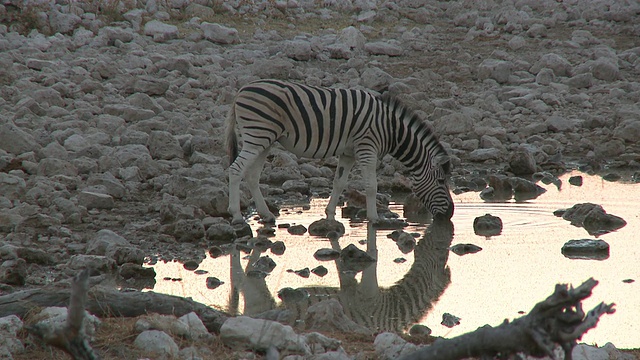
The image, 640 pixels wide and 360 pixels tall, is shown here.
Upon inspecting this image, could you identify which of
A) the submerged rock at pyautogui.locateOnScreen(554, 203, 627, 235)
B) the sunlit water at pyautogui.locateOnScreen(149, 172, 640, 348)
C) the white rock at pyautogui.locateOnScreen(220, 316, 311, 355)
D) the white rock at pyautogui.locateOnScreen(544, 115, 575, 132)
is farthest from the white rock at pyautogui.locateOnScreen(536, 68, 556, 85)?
the white rock at pyautogui.locateOnScreen(220, 316, 311, 355)

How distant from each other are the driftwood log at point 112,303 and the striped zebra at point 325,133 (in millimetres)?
3997

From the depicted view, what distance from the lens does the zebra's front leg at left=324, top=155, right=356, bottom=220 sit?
9.55 meters

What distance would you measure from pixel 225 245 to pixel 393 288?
6.38ft

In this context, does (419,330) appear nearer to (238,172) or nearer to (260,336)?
(260,336)

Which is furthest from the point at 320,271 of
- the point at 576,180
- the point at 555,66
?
the point at 555,66

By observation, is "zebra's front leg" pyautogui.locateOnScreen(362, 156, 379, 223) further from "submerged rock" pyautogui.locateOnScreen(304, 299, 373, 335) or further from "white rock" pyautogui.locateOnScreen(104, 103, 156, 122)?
"white rock" pyautogui.locateOnScreen(104, 103, 156, 122)

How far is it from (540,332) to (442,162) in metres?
7.05

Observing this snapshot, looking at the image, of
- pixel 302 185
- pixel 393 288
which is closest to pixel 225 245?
pixel 393 288

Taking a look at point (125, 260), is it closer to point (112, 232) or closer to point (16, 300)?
point (112, 232)

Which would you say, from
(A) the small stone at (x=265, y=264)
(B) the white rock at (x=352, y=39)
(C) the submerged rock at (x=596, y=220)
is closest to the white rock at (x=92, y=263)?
(A) the small stone at (x=265, y=264)

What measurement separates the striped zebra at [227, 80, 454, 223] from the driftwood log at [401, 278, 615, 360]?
6.07 meters

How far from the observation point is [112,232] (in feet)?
26.6

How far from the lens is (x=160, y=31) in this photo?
17.7m

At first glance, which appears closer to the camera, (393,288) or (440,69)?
(393,288)
